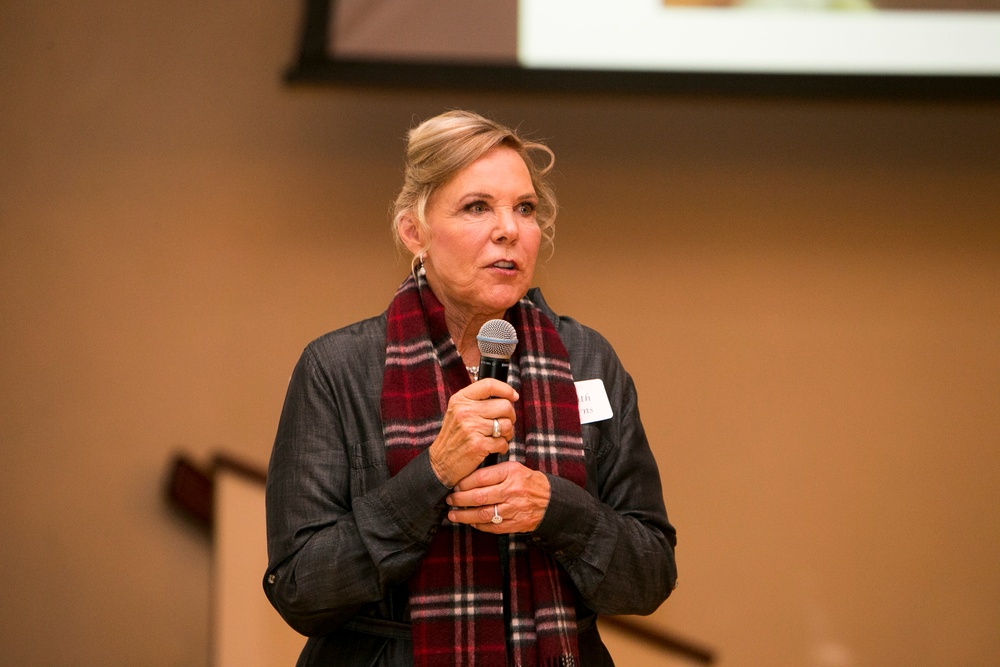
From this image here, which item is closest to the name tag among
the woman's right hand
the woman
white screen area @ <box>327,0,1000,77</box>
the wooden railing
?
the woman

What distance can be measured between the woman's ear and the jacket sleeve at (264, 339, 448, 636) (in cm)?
25

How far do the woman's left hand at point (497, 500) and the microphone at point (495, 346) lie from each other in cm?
15

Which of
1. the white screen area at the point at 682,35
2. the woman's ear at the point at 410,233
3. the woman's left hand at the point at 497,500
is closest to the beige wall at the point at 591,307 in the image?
the white screen area at the point at 682,35

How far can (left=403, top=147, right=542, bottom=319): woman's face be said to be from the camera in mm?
A: 1648

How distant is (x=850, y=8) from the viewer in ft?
9.73

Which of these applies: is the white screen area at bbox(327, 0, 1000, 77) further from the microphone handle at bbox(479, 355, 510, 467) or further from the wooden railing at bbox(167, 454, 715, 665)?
the microphone handle at bbox(479, 355, 510, 467)

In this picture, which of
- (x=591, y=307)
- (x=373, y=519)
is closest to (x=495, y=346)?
(x=373, y=519)

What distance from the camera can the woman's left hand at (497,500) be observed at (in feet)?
4.68

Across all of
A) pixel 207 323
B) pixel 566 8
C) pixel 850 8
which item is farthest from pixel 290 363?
pixel 850 8

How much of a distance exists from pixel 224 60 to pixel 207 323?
85 cm

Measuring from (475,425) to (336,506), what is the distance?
0.33m

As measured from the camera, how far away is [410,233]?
179cm

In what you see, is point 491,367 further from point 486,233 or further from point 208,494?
point 208,494

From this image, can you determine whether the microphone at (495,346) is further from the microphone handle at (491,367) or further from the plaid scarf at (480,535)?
the plaid scarf at (480,535)
